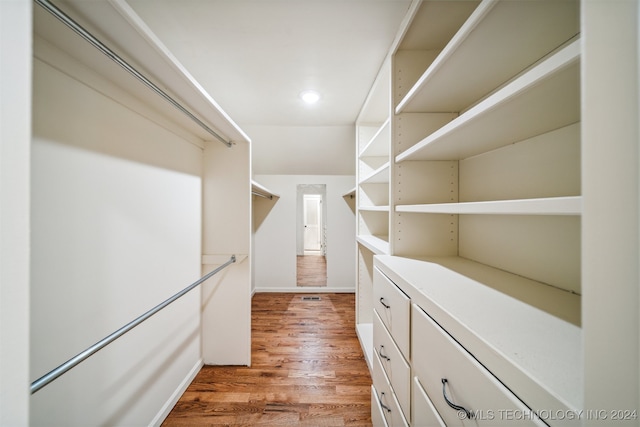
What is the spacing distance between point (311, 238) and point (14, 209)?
18.5ft

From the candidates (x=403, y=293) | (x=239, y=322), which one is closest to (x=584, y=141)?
(x=403, y=293)

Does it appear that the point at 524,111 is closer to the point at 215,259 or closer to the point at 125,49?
the point at 125,49

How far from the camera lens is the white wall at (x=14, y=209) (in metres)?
0.32

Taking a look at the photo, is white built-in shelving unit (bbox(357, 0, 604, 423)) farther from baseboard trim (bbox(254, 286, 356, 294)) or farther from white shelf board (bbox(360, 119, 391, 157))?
baseboard trim (bbox(254, 286, 356, 294))

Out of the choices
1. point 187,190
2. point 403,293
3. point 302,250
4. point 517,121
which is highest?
point 517,121

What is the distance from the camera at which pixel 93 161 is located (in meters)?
0.83

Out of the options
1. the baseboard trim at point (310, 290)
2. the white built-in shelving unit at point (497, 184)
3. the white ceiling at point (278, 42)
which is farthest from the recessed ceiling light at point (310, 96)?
the baseboard trim at point (310, 290)

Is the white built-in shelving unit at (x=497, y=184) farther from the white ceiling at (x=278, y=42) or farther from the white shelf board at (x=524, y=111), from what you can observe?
the white ceiling at (x=278, y=42)

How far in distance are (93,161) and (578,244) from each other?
1.69 meters

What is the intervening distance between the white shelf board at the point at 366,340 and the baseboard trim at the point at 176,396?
1.27 m

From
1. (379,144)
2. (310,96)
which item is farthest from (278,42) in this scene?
(379,144)

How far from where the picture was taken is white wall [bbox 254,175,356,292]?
3391 mm

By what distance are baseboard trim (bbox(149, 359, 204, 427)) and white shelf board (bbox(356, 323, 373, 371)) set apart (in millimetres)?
1265

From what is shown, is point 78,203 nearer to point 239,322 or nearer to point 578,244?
point 239,322
